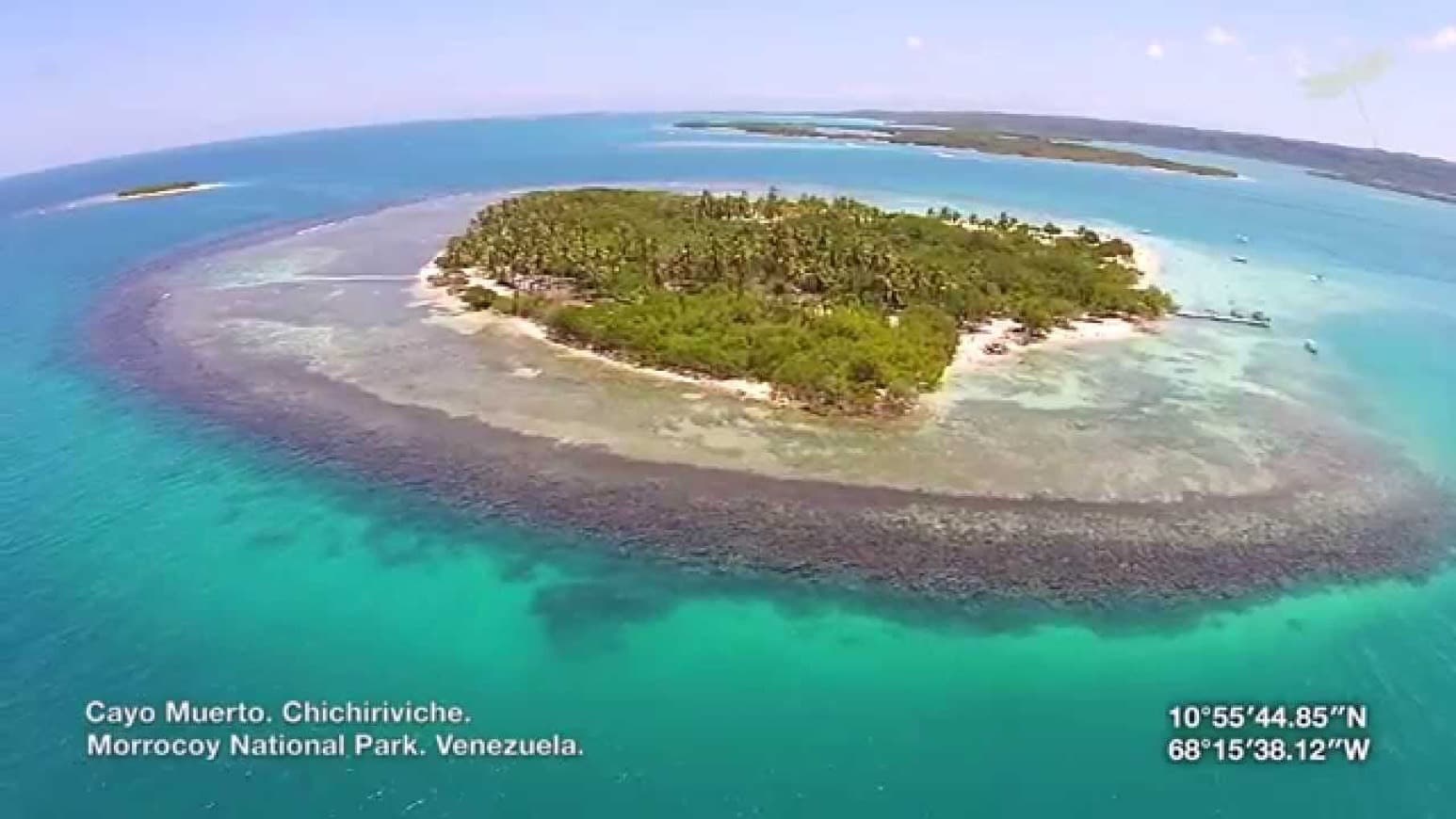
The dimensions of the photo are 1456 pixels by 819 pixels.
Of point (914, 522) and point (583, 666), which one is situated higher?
point (914, 522)

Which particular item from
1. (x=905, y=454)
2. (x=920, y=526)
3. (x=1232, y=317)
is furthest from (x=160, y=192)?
(x=920, y=526)

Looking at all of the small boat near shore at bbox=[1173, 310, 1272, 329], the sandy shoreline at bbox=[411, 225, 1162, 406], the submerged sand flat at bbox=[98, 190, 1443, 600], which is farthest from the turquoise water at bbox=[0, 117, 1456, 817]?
the small boat near shore at bbox=[1173, 310, 1272, 329]

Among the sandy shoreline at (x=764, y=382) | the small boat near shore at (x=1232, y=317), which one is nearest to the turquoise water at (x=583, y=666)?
the sandy shoreline at (x=764, y=382)

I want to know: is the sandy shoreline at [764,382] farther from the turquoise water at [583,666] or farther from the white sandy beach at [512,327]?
the turquoise water at [583,666]

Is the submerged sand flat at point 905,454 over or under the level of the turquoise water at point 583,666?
over

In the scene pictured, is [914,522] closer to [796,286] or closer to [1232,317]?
[796,286]

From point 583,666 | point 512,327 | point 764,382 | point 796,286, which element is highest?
point 796,286

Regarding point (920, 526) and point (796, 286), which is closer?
point (920, 526)
